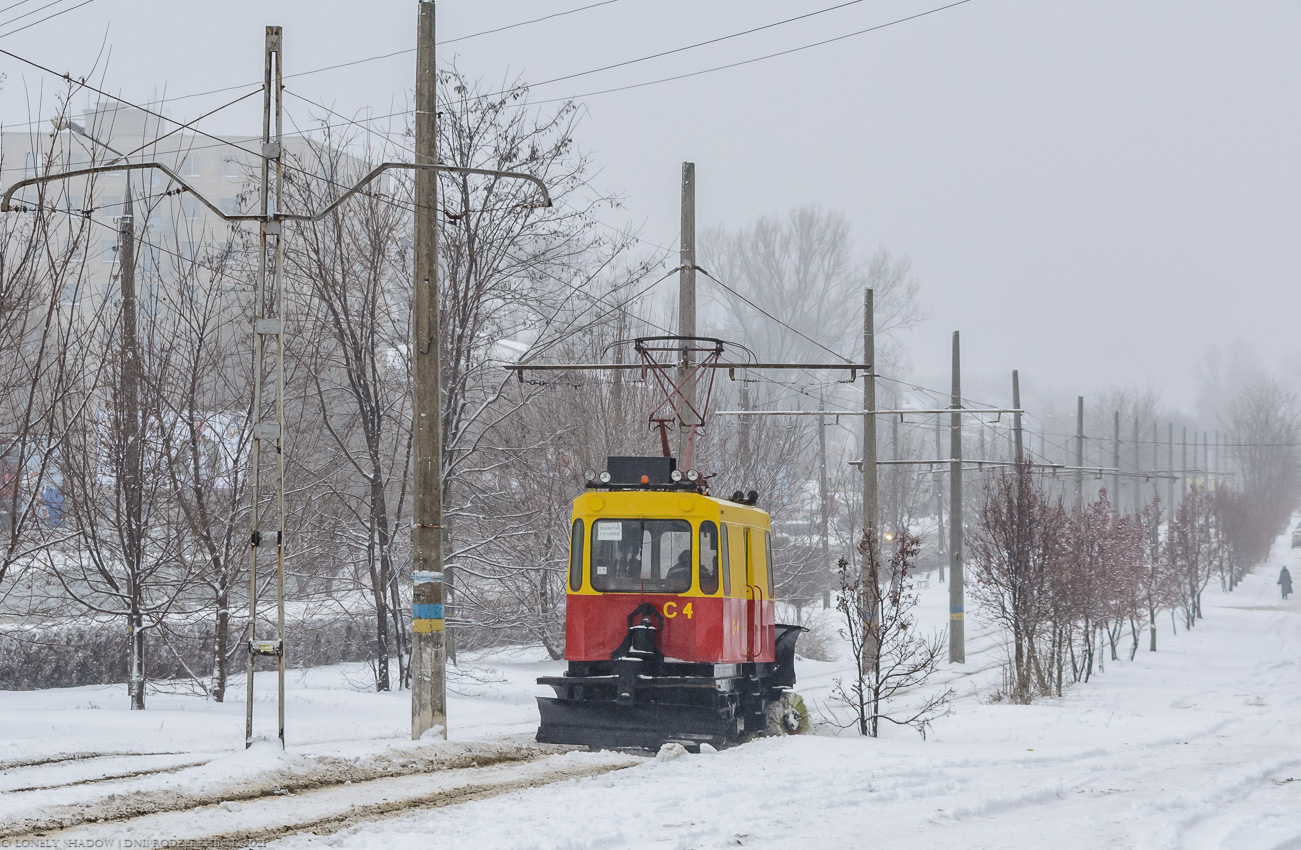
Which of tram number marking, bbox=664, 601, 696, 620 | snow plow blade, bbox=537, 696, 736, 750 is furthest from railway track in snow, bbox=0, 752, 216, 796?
tram number marking, bbox=664, 601, 696, 620

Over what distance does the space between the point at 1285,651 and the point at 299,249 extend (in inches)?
1316

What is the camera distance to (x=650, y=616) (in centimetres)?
1430

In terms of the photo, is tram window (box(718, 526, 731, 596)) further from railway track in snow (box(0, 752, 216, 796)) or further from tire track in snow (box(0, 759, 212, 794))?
tire track in snow (box(0, 759, 212, 794))

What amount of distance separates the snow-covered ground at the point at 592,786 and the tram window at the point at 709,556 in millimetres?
1949

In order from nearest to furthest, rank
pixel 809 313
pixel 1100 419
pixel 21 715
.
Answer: pixel 21 715, pixel 809 313, pixel 1100 419

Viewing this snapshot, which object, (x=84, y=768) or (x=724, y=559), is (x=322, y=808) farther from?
(x=724, y=559)

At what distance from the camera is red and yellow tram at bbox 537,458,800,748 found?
13.8 metres

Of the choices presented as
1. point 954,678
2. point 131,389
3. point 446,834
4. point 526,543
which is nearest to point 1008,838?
point 446,834

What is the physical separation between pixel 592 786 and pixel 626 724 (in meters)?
4.35

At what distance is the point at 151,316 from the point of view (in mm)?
15688

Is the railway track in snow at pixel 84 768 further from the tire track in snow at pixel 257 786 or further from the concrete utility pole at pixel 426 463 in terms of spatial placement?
the concrete utility pole at pixel 426 463

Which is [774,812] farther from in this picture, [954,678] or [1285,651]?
[1285,651]

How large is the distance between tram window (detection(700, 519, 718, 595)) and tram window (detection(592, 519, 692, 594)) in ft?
0.93

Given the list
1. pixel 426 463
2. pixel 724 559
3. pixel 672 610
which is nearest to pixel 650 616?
pixel 672 610
